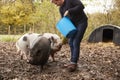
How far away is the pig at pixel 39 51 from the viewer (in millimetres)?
7383

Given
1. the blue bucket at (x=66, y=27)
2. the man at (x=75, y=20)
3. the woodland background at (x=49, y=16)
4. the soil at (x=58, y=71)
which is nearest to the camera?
the blue bucket at (x=66, y=27)

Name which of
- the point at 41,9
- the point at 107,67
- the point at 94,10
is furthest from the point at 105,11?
the point at 107,67

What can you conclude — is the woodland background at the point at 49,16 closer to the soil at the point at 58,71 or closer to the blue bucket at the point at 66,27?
the soil at the point at 58,71

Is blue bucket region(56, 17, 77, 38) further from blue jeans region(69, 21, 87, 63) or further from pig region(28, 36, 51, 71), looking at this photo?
pig region(28, 36, 51, 71)

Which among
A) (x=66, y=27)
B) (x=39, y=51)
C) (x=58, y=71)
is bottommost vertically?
(x=58, y=71)

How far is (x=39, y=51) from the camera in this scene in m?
7.40

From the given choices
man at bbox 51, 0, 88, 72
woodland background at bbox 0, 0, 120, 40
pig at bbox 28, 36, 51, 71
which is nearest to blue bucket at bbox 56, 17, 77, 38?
man at bbox 51, 0, 88, 72

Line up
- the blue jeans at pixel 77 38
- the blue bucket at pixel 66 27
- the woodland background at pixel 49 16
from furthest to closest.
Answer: the woodland background at pixel 49 16 < the blue jeans at pixel 77 38 < the blue bucket at pixel 66 27

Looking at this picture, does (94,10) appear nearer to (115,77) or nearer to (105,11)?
(105,11)

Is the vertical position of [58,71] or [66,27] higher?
[66,27]

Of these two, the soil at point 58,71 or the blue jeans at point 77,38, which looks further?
the blue jeans at point 77,38

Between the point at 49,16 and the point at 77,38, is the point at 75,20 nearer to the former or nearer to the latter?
the point at 77,38

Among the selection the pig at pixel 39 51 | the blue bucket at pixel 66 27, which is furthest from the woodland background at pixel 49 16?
the blue bucket at pixel 66 27

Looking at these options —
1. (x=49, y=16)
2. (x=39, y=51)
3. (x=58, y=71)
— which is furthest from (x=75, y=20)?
(x=49, y=16)
